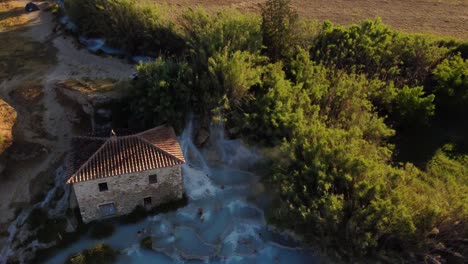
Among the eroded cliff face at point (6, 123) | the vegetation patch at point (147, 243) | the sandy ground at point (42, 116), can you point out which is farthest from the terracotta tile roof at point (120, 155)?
the eroded cliff face at point (6, 123)

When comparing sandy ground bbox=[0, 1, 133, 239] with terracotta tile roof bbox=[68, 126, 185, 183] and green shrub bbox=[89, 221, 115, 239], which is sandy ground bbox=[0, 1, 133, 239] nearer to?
terracotta tile roof bbox=[68, 126, 185, 183]

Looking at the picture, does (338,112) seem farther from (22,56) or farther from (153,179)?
(22,56)

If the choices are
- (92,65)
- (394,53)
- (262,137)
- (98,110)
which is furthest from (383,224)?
(92,65)

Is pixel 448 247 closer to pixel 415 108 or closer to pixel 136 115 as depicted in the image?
pixel 415 108

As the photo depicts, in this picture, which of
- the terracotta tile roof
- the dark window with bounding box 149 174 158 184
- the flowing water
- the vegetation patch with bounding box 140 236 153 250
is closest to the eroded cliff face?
the terracotta tile roof

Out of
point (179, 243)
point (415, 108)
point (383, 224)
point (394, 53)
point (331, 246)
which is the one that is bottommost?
point (179, 243)

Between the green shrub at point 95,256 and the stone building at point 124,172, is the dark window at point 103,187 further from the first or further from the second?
the green shrub at point 95,256
